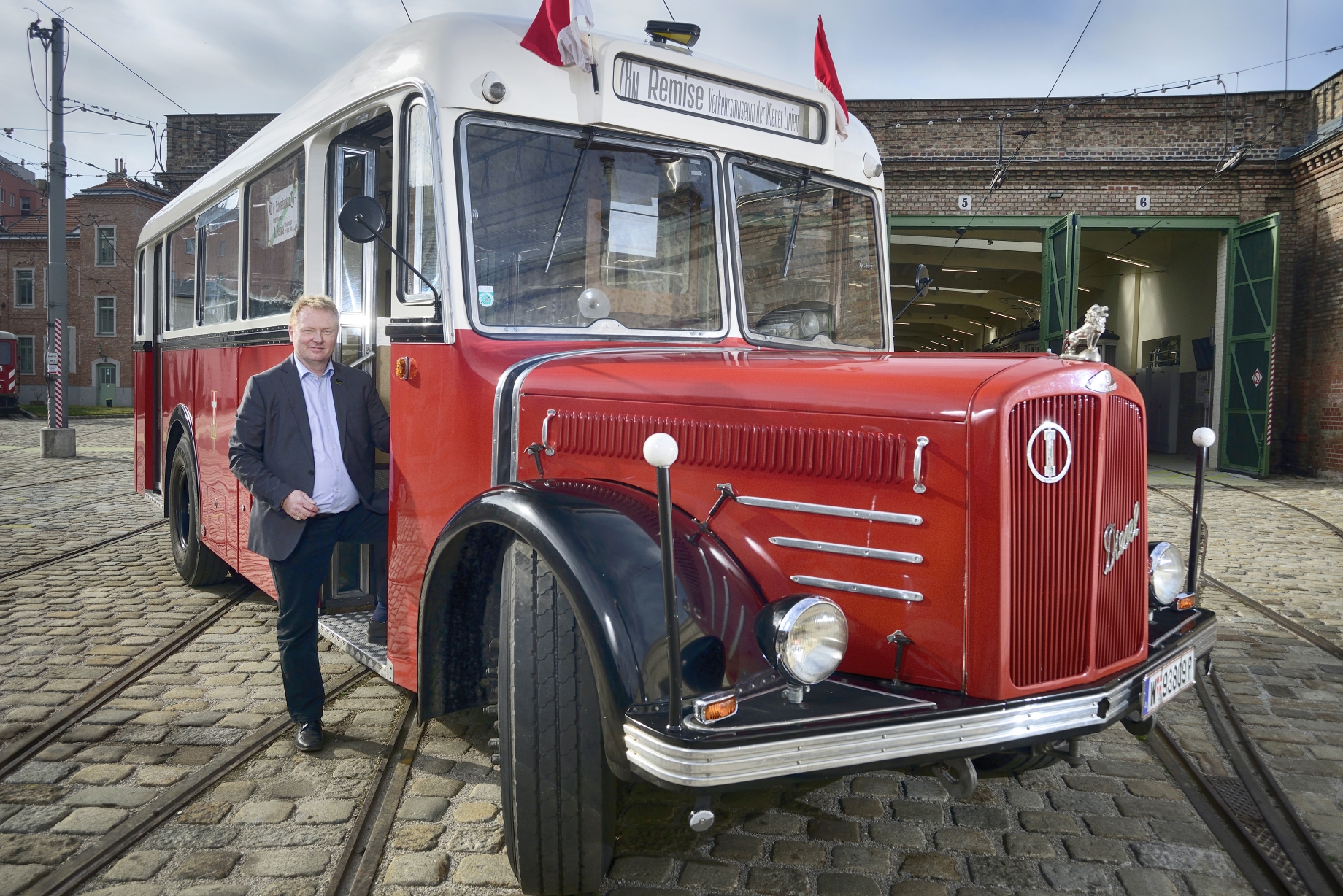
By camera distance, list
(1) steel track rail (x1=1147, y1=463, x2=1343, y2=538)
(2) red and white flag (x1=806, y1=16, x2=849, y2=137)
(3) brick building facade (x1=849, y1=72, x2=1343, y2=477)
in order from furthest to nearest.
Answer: (3) brick building facade (x1=849, y1=72, x2=1343, y2=477) < (1) steel track rail (x1=1147, y1=463, x2=1343, y2=538) < (2) red and white flag (x1=806, y1=16, x2=849, y2=137)

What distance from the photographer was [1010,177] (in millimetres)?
17141

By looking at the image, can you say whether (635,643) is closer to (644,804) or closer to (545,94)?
(644,804)

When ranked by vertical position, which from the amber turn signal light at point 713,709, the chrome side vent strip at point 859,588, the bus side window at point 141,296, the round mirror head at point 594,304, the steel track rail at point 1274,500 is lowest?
the steel track rail at point 1274,500

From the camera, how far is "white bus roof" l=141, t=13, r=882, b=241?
126 inches

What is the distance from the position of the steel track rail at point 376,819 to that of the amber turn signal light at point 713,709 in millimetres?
1193

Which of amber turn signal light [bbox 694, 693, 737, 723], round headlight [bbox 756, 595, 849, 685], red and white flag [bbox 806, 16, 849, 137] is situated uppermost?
red and white flag [bbox 806, 16, 849, 137]

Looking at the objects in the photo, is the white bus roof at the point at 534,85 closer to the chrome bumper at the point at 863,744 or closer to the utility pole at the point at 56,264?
the chrome bumper at the point at 863,744

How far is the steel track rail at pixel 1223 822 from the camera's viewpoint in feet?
9.08

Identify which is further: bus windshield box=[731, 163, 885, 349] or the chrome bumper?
bus windshield box=[731, 163, 885, 349]

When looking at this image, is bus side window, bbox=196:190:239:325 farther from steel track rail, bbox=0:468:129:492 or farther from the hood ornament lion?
steel track rail, bbox=0:468:129:492

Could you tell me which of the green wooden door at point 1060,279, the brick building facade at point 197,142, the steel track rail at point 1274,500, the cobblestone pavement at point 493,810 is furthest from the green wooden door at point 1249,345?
the brick building facade at point 197,142

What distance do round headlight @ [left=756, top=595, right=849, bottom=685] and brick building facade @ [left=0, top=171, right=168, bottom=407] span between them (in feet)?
134

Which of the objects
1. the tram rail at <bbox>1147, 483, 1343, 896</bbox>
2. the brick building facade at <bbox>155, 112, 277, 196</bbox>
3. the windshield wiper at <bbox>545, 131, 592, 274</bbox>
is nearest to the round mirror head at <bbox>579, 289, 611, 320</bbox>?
the windshield wiper at <bbox>545, 131, 592, 274</bbox>

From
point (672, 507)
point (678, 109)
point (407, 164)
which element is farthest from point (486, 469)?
point (678, 109)
